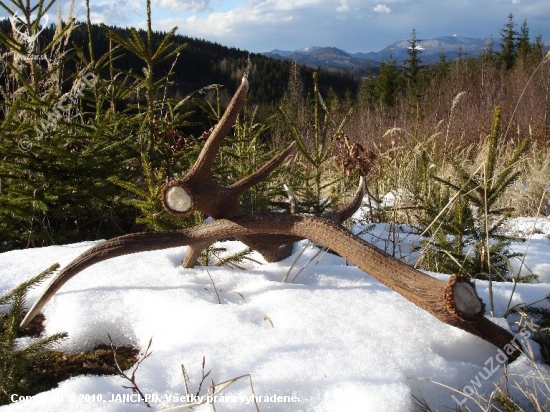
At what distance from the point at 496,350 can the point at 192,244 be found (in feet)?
3.33

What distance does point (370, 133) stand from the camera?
1163cm

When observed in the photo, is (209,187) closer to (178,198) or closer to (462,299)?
(178,198)

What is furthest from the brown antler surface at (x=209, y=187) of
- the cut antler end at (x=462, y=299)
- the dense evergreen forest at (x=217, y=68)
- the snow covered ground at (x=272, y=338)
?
the dense evergreen forest at (x=217, y=68)

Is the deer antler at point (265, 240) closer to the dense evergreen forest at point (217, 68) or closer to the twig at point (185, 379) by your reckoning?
the twig at point (185, 379)

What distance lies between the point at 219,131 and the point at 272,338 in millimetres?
701

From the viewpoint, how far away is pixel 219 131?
5.32ft

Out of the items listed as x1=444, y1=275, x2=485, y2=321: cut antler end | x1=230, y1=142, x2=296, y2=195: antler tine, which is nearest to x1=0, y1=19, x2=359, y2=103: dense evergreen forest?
x1=230, y1=142, x2=296, y2=195: antler tine

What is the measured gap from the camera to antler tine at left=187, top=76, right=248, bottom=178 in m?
1.59

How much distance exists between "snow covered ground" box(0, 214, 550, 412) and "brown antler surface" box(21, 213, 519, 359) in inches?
4.0

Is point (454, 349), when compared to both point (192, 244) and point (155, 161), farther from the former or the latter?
point (155, 161)

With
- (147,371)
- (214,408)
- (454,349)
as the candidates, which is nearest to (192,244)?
(147,371)

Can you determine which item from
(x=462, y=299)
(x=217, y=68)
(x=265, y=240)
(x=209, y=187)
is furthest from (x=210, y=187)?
(x=217, y=68)

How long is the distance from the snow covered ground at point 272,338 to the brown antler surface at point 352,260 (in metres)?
0.10

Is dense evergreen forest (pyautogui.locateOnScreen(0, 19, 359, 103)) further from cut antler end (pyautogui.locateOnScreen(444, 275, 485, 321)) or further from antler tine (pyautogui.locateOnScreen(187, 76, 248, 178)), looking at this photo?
cut antler end (pyautogui.locateOnScreen(444, 275, 485, 321))
